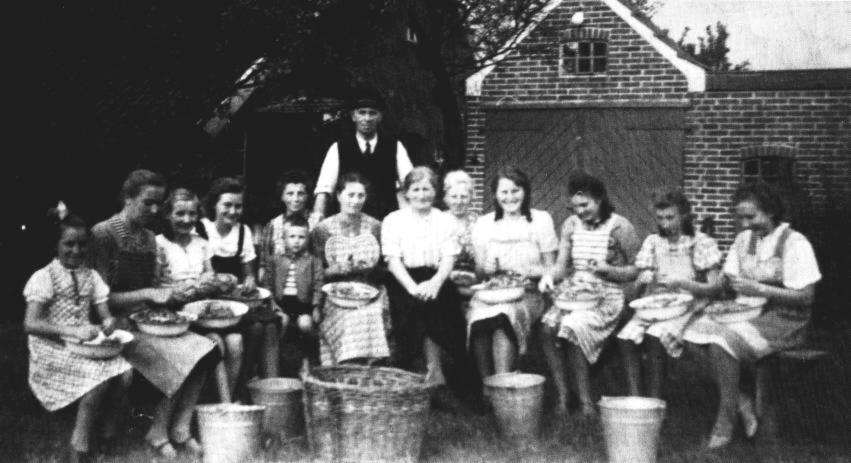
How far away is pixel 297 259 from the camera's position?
6.43 m

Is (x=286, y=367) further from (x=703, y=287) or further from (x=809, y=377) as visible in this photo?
(x=809, y=377)

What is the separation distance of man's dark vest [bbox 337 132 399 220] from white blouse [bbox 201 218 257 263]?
44.0 inches

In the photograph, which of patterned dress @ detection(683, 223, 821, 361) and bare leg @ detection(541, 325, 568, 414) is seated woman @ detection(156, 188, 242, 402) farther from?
patterned dress @ detection(683, 223, 821, 361)

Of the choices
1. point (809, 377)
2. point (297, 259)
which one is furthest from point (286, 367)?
point (809, 377)

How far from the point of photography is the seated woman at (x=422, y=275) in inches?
253

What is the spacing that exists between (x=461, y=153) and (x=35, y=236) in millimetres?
8387

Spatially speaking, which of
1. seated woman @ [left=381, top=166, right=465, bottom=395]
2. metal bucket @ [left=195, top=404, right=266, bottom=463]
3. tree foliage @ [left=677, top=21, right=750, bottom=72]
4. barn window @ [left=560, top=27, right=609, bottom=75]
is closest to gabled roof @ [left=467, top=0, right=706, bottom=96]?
barn window @ [left=560, top=27, right=609, bottom=75]

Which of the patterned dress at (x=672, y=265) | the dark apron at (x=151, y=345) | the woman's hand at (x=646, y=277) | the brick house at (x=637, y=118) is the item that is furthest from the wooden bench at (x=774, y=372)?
the brick house at (x=637, y=118)

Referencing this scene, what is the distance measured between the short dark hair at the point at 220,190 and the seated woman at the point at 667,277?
96.4 inches

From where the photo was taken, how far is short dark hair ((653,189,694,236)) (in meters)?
6.25

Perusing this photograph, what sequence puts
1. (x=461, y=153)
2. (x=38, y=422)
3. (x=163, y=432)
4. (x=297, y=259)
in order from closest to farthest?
(x=163, y=432), (x=38, y=422), (x=297, y=259), (x=461, y=153)

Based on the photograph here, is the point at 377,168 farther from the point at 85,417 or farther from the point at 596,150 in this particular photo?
the point at 596,150

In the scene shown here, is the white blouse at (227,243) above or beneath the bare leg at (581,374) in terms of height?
above

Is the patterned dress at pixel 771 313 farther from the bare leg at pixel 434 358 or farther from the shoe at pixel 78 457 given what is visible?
the shoe at pixel 78 457
